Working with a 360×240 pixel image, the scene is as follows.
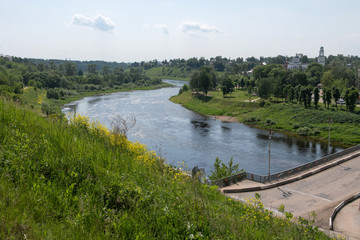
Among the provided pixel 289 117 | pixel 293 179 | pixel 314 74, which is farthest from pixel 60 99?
pixel 314 74

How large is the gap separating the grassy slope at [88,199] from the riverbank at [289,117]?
47.9m

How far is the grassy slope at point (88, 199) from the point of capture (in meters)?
5.55

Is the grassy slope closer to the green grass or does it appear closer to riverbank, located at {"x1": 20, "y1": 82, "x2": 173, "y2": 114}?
riverbank, located at {"x1": 20, "y1": 82, "x2": 173, "y2": 114}

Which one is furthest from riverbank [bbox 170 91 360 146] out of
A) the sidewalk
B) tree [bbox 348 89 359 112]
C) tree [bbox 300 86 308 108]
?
the sidewalk

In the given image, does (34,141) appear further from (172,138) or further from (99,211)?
(172,138)

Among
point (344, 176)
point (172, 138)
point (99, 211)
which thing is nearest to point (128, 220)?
point (99, 211)

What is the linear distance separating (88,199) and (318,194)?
2240cm

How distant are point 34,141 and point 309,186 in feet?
77.5

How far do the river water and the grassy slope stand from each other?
75.7ft

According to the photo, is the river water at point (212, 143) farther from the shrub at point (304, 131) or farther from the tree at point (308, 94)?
the tree at point (308, 94)

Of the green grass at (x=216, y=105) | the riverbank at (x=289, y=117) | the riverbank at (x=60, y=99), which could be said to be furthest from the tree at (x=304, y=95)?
the riverbank at (x=60, y=99)

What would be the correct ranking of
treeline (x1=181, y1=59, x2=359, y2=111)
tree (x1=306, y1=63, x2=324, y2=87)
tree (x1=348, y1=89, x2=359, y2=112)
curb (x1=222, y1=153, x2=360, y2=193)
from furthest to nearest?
1. tree (x1=306, y1=63, x2=324, y2=87)
2. treeline (x1=181, y1=59, x2=359, y2=111)
3. tree (x1=348, y1=89, x2=359, y2=112)
4. curb (x1=222, y1=153, x2=360, y2=193)

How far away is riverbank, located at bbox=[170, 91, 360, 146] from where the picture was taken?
52103 millimetres

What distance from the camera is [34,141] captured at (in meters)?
8.07
